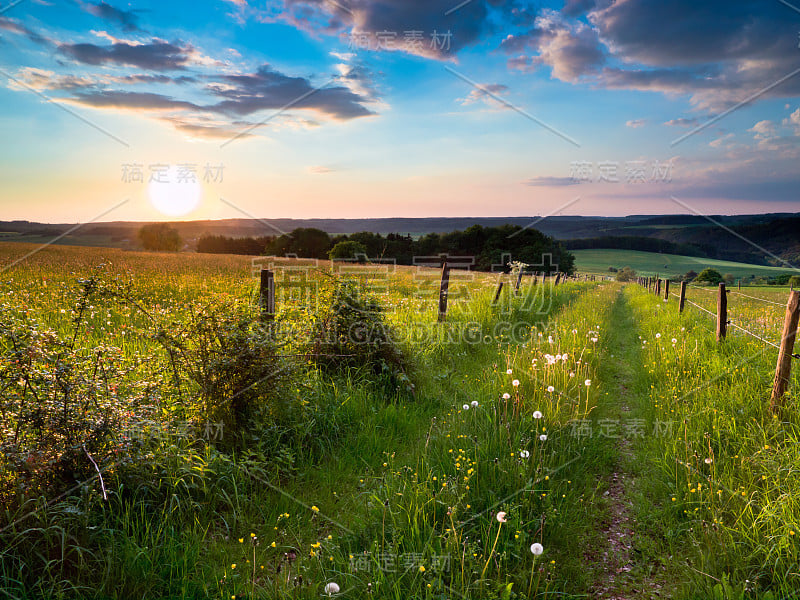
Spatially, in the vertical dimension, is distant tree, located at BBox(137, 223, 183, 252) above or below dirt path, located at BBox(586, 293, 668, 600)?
above

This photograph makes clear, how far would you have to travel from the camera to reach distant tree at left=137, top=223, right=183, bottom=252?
78.9 m

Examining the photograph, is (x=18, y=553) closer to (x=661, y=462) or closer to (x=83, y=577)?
(x=83, y=577)

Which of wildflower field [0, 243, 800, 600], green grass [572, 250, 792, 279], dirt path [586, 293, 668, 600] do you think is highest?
green grass [572, 250, 792, 279]

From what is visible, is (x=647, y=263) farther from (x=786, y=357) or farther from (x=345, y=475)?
(x=345, y=475)

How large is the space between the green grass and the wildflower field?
9365 centimetres

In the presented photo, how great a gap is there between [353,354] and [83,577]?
12.8ft

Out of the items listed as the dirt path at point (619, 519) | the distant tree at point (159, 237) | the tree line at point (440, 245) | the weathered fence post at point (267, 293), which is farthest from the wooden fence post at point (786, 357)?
the distant tree at point (159, 237)

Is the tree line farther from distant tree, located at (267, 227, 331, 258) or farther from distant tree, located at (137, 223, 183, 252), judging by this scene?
distant tree, located at (137, 223, 183, 252)

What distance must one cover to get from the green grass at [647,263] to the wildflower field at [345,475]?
93.6 metres

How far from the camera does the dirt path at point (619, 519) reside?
298cm

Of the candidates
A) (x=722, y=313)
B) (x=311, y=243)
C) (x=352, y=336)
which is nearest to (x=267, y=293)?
(x=352, y=336)

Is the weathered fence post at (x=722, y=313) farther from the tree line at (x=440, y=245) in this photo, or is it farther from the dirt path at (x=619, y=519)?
the tree line at (x=440, y=245)

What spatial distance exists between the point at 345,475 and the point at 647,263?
4513 inches

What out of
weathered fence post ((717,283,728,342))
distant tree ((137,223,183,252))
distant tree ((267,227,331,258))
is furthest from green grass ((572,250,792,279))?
weathered fence post ((717,283,728,342))
